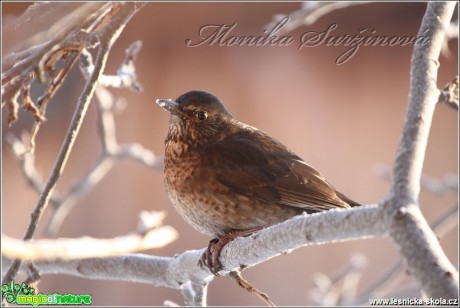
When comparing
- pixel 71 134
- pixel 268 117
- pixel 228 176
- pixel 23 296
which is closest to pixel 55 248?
pixel 71 134

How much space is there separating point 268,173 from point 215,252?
602 mm

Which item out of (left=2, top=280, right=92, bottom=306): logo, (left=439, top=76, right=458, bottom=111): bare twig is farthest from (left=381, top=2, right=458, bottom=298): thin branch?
(left=2, top=280, right=92, bottom=306): logo

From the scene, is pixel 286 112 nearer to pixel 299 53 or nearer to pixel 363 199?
pixel 299 53

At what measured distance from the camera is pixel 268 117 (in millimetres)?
6320

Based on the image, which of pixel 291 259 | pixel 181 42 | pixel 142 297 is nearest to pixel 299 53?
pixel 181 42

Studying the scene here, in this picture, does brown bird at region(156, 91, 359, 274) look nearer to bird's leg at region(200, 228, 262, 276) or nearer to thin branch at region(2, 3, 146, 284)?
bird's leg at region(200, 228, 262, 276)

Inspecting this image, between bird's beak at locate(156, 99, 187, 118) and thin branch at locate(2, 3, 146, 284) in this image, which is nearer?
thin branch at locate(2, 3, 146, 284)

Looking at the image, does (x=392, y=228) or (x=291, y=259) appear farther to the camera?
(x=291, y=259)

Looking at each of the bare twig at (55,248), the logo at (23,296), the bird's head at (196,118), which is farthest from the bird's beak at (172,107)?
the bare twig at (55,248)

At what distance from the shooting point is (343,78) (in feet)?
20.6

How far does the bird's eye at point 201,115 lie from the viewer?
328cm

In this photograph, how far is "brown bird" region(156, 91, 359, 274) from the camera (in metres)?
3.03

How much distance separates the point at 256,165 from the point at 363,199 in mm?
3010

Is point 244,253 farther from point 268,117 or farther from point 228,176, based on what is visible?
point 268,117
